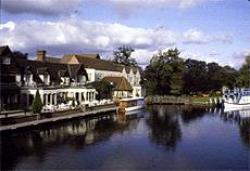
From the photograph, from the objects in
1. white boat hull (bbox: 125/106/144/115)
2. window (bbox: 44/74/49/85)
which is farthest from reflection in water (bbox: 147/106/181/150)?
window (bbox: 44/74/49/85)

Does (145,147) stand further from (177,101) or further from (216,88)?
(216,88)

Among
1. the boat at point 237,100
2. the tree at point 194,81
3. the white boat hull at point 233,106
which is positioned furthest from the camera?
the tree at point 194,81

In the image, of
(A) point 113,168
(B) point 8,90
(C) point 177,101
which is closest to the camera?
(A) point 113,168

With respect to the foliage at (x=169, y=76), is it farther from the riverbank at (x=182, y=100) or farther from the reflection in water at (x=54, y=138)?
the reflection in water at (x=54, y=138)

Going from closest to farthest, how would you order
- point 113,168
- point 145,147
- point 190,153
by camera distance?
point 113,168, point 190,153, point 145,147

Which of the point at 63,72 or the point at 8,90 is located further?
the point at 63,72

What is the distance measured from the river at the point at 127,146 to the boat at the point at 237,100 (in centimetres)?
2300

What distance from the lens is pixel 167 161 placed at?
1110 inches

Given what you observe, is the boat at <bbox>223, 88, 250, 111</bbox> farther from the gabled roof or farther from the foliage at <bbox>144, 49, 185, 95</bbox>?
the gabled roof

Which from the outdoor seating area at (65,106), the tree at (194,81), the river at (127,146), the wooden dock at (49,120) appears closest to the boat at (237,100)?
the tree at (194,81)

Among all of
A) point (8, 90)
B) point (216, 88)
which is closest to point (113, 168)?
point (8, 90)

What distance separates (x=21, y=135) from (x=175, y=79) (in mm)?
52874

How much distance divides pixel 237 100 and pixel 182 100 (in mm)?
11582

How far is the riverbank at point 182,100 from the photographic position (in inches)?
3156
